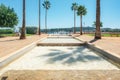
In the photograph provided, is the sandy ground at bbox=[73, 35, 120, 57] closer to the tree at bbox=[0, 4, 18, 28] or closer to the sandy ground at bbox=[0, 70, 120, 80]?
the sandy ground at bbox=[0, 70, 120, 80]

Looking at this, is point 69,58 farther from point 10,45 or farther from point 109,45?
point 10,45

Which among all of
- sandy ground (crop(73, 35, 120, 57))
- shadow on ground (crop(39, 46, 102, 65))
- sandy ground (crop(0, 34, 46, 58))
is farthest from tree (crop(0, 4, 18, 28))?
shadow on ground (crop(39, 46, 102, 65))

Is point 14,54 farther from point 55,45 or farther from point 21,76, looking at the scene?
point 55,45

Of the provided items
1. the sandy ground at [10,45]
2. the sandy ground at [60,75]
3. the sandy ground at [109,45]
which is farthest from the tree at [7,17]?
the sandy ground at [60,75]

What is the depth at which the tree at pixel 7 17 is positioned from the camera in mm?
48003

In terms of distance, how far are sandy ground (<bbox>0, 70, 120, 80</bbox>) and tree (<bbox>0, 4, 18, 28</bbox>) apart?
131 feet

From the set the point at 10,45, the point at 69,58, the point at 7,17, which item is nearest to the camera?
the point at 69,58

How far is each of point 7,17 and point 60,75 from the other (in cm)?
4100

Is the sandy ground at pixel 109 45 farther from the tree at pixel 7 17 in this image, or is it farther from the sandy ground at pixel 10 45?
the tree at pixel 7 17

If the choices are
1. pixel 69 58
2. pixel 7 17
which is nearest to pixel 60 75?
pixel 69 58

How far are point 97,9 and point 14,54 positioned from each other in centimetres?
1759

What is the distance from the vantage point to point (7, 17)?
158 ft

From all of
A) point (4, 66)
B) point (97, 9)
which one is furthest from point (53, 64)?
point (97, 9)

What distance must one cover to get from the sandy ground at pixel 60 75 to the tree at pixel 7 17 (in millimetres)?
40077
